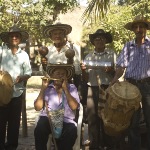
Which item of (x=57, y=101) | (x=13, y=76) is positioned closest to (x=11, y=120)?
(x=13, y=76)

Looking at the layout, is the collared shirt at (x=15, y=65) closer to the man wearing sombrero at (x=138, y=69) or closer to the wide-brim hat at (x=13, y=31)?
the wide-brim hat at (x=13, y=31)

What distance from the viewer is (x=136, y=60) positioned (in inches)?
200

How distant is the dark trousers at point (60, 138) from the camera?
14.6 ft

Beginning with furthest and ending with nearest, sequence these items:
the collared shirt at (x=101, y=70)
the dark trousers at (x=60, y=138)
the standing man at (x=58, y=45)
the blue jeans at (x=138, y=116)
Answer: the collared shirt at (x=101, y=70)
the standing man at (x=58, y=45)
the blue jeans at (x=138, y=116)
the dark trousers at (x=60, y=138)

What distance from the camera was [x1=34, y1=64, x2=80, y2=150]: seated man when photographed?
4457 millimetres

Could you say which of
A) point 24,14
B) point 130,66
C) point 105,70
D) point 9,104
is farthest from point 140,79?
point 24,14

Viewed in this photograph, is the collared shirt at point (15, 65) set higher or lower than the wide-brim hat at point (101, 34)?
lower

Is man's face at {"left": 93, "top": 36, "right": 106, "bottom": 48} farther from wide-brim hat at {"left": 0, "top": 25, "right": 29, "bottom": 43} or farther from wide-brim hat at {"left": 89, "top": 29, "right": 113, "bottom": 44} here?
wide-brim hat at {"left": 0, "top": 25, "right": 29, "bottom": 43}

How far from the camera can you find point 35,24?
61.7ft

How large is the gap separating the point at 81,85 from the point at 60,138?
1667 mm

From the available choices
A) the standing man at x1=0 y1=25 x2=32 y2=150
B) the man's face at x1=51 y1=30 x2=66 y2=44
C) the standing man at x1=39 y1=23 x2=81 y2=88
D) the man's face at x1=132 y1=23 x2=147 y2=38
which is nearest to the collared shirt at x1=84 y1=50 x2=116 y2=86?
the standing man at x1=39 y1=23 x2=81 y2=88

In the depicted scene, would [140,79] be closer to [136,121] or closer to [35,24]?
[136,121]

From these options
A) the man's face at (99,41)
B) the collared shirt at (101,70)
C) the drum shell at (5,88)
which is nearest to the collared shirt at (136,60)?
the collared shirt at (101,70)

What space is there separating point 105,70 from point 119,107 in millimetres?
894
